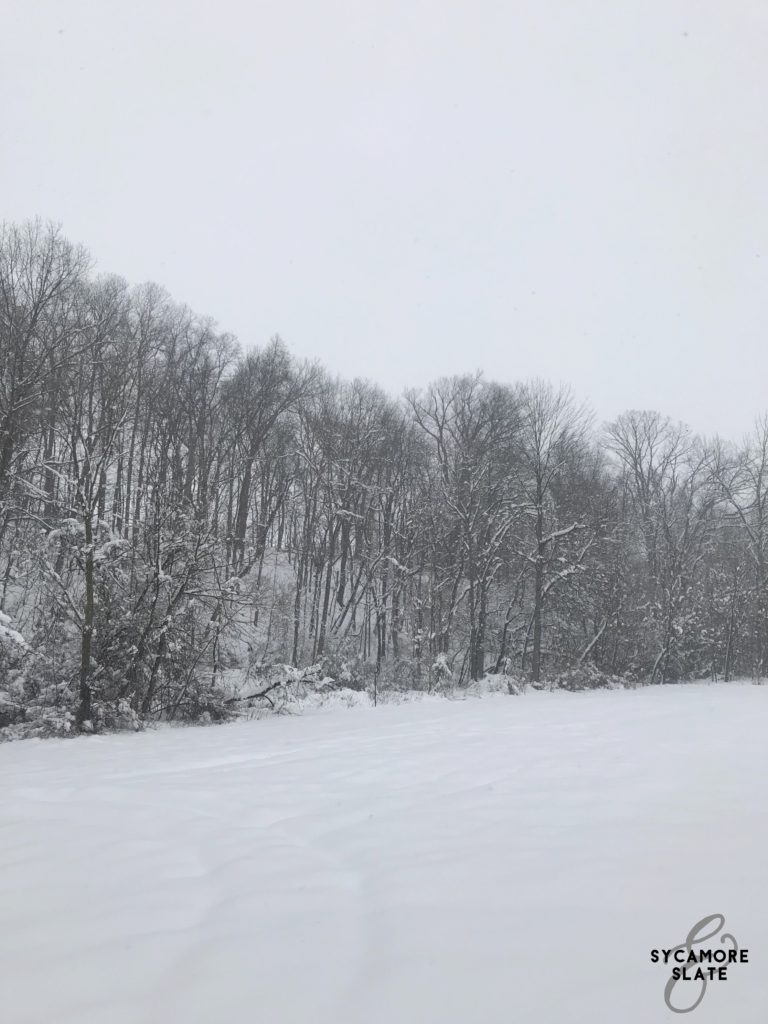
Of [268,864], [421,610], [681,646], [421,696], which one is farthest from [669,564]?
[268,864]

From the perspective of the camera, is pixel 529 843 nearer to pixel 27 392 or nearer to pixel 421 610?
pixel 27 392

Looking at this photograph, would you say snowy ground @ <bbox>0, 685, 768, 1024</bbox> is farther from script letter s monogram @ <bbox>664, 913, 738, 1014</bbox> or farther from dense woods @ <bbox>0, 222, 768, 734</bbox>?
dense woods @ <bbox>0, 222, 768, 734</bbox>

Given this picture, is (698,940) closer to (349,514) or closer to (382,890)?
(382,890)

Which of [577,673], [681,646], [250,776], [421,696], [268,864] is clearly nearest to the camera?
[268,864]

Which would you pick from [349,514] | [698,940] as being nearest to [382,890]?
[698,940]

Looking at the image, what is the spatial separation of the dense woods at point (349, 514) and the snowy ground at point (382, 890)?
8783 millimetres

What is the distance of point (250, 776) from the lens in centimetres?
553

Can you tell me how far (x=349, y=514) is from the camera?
2769 centimetres

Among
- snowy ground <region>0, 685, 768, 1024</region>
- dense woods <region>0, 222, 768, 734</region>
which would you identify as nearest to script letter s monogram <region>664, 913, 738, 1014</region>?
snowy ground <region>0, 685, 768, 1024</region>

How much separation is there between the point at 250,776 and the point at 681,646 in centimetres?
2851

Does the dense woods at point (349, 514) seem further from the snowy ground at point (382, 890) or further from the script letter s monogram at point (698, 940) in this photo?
the script letter s monogram at point (698, 940)

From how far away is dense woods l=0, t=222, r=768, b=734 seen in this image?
44.5ft

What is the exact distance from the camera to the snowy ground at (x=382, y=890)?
1899 millimetres

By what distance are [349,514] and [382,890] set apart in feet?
82.4
